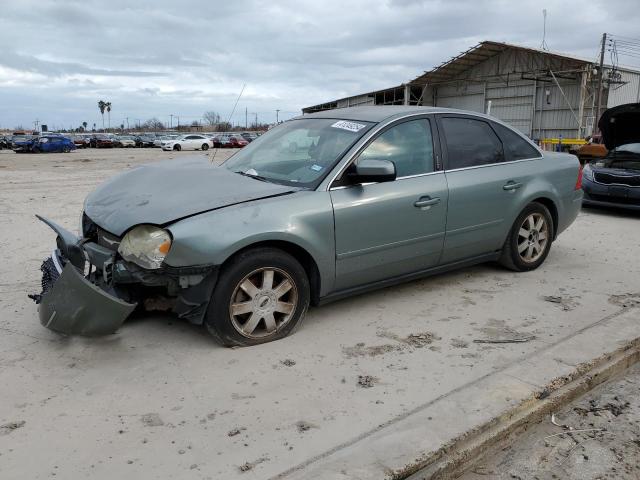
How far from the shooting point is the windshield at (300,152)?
412cm

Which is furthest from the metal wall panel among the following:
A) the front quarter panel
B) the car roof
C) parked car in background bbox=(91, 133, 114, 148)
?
parked car in background bbox=(91, 133, 114, 148)

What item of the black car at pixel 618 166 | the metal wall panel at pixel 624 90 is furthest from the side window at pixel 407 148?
A: the metal wall panel at pixel 624 90

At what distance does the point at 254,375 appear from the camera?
11.0ft

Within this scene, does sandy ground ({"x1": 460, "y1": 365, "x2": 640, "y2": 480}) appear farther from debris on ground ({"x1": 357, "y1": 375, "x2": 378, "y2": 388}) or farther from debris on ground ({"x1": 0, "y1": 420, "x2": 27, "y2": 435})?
debris on ground ({"x1": 0, "y1": 420, "x2": 27, "y2": 435})

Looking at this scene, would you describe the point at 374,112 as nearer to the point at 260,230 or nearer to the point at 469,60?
the point at 260,230

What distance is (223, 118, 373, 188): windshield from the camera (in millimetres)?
4121

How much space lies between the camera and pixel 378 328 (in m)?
4.12

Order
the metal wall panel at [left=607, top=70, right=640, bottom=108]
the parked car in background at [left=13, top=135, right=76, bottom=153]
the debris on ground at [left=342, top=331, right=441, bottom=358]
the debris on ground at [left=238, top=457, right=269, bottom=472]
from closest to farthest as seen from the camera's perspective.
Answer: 1. the debris on ground at [left=238, top=457, right=269, bottom=472]
2. the debris on ground at [left=342, top=331, right=441, bottom=358]
3. the metal wall panel at [left=607, top=70, right=640, bottom=108]
4. the parked car in background at [left=13, top=135, right=76, bottom=153]

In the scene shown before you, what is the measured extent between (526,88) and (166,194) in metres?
36.6

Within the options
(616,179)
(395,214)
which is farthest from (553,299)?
(616,179)

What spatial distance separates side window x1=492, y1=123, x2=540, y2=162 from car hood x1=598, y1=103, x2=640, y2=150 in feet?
16.3

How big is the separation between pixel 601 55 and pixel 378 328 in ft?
98.2

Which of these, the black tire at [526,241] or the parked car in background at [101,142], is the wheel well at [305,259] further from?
the parked car in background at [101,142]

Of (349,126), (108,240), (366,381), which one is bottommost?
(366,381)
